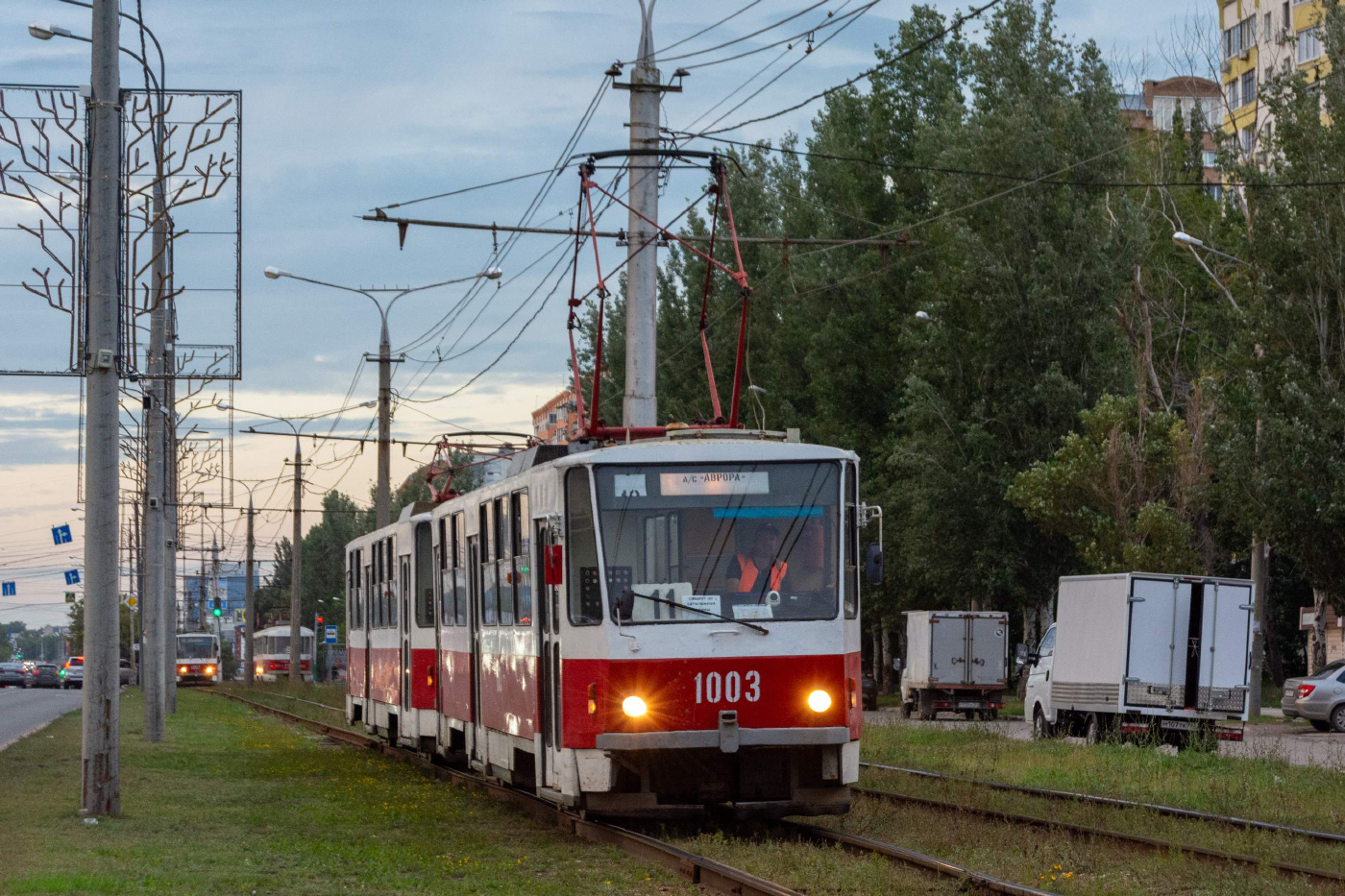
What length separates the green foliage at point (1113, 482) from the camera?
4088 centimetres

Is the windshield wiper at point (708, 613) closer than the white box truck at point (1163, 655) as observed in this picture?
Yes

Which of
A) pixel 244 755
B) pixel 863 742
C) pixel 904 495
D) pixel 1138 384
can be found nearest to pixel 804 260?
pixel 904 495

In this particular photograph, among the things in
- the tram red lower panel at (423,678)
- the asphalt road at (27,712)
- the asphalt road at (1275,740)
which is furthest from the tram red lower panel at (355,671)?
the asphalt road at (1275,740)

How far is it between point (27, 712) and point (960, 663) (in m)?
22.1

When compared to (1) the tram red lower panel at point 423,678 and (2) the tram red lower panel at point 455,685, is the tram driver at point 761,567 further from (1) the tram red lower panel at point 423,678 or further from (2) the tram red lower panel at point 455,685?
(1) the tram red lower panel at point 423,678

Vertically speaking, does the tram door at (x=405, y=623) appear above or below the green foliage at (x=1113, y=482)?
below

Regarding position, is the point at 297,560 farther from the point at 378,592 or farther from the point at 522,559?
the point at 522,559

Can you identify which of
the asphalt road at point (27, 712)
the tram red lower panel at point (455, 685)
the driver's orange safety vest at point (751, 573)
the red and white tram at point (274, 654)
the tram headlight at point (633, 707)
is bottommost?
the red and white tram at point (274, 654)

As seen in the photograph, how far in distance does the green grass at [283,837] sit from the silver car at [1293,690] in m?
20.2

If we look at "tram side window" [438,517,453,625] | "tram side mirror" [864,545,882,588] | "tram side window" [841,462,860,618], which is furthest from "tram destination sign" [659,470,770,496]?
"tram side window" [438,517,453,625]

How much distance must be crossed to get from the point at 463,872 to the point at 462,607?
22.6ft

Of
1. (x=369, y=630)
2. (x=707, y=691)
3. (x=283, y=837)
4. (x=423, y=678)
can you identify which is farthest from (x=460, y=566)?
(x=369, y=630)

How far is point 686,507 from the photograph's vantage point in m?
14.1

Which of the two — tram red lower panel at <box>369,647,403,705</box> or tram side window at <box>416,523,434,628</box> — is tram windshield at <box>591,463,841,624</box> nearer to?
tram side window at <box>416,523,434,628</box>
